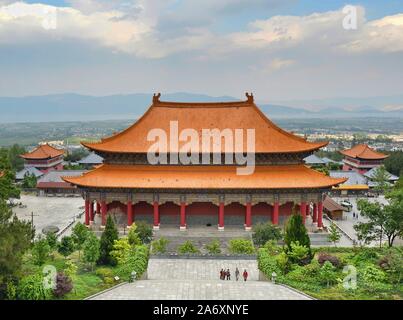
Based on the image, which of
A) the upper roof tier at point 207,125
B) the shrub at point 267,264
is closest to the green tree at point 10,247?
the shrub at point 267,264

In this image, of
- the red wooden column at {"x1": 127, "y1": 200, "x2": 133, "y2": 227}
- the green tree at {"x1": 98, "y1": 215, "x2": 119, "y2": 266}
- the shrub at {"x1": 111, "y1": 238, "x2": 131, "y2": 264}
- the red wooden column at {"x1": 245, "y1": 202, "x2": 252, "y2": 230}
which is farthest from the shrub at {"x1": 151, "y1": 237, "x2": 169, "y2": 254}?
the red wooden column at {"x1": 245, "y1": 202, "x2": 252, "y2": 230}

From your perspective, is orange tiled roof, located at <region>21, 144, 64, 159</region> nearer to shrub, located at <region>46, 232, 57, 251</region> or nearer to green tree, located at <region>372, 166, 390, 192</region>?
shrub, located at <region>46, 232, 57, 251</region>

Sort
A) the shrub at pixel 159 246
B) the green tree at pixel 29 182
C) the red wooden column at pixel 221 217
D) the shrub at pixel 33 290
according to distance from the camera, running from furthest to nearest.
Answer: the green tree at pixel 29 182 → the red wooden column at pixel 221 217 → the shrub at pixel 159 246 → the shrub at pixel 33 290

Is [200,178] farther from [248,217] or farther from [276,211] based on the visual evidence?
[276,211]

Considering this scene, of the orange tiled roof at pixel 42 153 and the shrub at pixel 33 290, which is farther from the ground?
the orange tiled roof at pixel 42 153

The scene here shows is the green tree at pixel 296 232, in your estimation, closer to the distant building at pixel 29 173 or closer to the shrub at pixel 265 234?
the shrub at pixel 265 234
